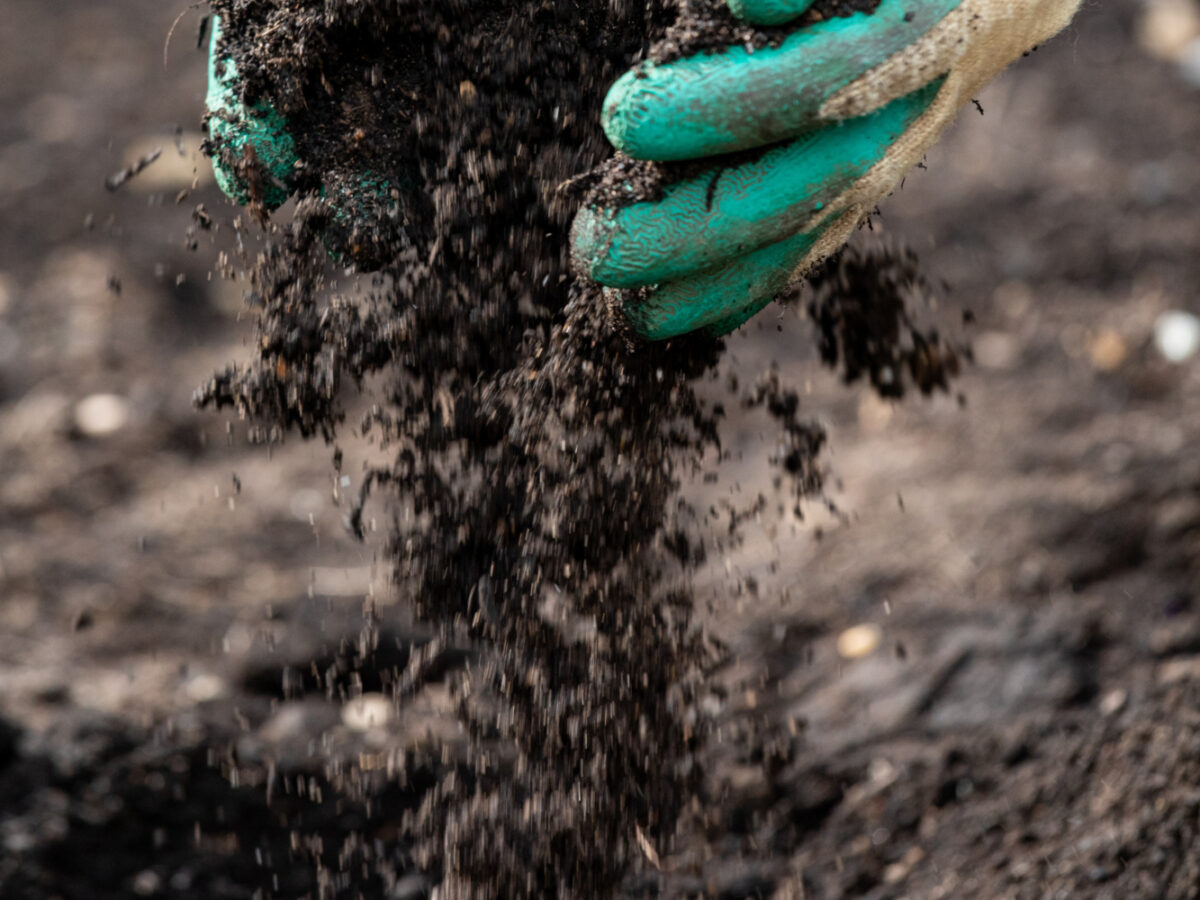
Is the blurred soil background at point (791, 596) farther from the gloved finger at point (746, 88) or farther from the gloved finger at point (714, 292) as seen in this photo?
the gloved finger at point (746, 88)

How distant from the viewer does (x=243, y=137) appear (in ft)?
4.61

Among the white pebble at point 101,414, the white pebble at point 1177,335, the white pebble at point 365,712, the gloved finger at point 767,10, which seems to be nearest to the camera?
the gloved finger at point 767,10

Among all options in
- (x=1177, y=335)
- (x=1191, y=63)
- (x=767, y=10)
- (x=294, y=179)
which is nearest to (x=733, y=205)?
(x=767, y=10)

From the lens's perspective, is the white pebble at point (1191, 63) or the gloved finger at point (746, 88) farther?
the white pebble at point (1191, 63)

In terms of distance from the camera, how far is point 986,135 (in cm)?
359

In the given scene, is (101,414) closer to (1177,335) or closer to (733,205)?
(733,205)

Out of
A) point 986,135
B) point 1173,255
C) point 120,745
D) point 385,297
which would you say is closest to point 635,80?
point 385,297

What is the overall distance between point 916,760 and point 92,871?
1460 mm

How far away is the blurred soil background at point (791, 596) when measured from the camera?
1.73 metres

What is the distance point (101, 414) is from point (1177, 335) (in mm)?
2869

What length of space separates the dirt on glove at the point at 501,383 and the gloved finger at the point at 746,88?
0.89 ft

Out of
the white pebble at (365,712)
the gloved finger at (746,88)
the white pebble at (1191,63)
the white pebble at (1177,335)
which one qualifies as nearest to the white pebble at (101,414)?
the white pebble at (365,712)

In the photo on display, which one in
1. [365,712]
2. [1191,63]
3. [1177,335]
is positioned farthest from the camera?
[1191,63]

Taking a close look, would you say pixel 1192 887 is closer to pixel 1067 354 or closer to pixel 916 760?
pixel 916 760
